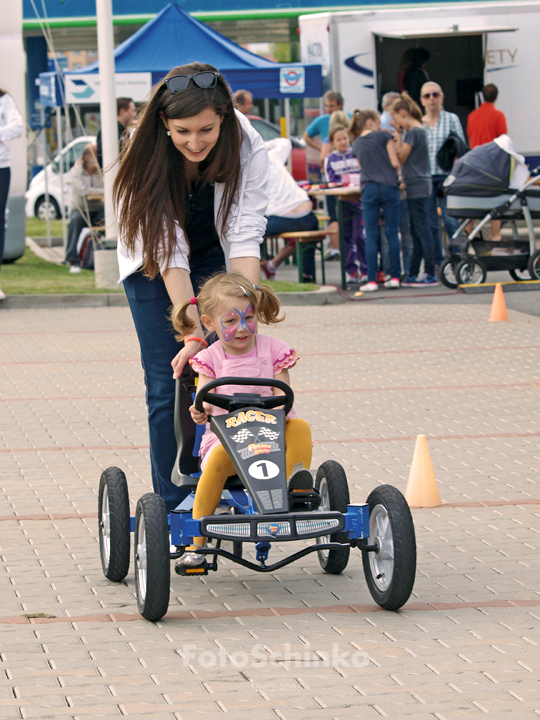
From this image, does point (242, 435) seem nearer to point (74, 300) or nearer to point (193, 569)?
point (193, 569)

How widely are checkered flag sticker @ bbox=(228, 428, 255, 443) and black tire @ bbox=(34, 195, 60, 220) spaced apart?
2359 cm

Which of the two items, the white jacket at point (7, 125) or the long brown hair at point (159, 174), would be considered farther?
the white jacket at point (7, 125)

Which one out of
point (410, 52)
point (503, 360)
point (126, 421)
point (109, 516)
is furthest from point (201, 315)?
point (410, 52)

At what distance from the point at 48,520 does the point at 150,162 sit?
1927mm

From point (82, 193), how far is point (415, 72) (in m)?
6.78

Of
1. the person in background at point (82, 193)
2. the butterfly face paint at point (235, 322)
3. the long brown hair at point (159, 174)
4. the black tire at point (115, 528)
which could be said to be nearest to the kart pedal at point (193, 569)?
the black tire at point (115, 528)

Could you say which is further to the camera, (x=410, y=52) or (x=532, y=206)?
(x=410, y=52)

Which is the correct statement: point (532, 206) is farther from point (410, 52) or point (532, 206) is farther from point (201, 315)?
point (201, 315)

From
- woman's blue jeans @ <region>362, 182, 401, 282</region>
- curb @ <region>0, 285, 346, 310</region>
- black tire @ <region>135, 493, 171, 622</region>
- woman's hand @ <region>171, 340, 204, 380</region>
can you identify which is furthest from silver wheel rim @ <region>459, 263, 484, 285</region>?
black tire @ <region>135, 493, 171, 622</region>

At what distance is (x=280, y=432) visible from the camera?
4199 mm

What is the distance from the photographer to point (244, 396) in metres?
4.27

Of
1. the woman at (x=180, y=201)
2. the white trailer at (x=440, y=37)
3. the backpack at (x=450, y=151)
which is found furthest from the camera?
the white trailer at (x=440, y=37)

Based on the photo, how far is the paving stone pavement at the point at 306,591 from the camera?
352cm

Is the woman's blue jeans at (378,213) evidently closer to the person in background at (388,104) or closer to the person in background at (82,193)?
the person in background at (388,104)
